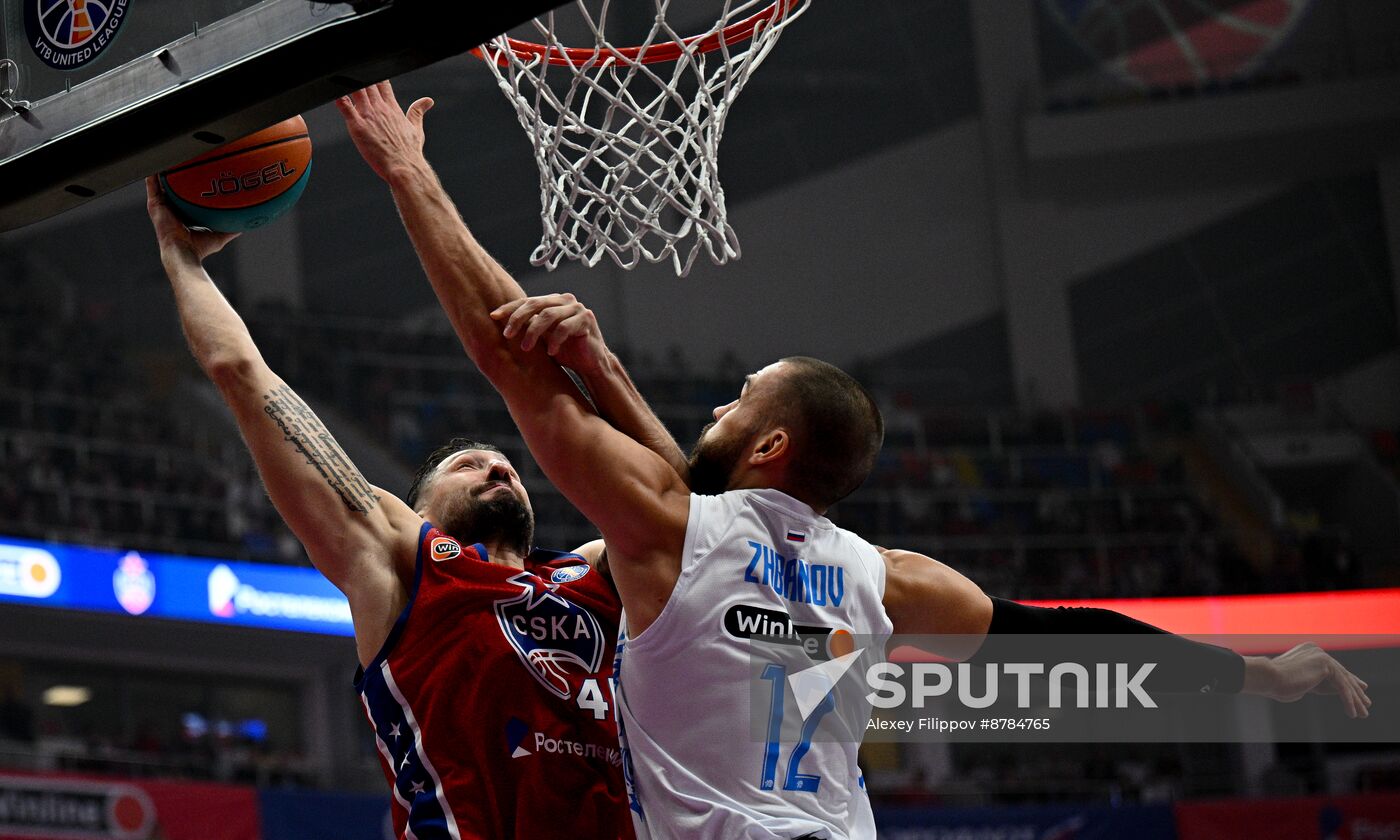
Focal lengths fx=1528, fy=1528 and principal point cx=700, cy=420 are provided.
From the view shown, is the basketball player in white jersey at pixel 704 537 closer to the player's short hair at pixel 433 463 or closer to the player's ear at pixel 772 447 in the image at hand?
the player's ear at pixel 772 447

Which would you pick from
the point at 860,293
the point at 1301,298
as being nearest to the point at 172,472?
the point at 860,293

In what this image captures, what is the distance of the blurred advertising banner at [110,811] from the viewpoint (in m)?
10.3

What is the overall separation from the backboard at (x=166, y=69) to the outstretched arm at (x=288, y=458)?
26cm

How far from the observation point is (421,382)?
17.3 m

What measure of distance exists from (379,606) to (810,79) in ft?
57.9

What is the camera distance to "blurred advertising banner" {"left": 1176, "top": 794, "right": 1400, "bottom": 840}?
11617 millimetres

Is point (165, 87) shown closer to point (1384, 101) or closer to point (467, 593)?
point (467, 593)

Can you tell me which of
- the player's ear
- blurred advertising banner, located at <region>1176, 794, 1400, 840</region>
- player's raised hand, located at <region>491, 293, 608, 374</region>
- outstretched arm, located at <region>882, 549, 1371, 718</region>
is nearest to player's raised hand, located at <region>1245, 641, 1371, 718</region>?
outstretched arm, located at <region>882, 549, 1371, 718</region>

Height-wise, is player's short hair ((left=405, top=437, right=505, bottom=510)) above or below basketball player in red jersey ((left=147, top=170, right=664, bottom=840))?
above

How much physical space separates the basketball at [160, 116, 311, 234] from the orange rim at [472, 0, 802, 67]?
970 mm

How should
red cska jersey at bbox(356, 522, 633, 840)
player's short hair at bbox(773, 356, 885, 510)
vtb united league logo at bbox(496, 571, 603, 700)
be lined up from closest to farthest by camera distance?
1. player's short hair at bbox(773, 356, 885, 510)
2. red cska jersey at bbox(356, 522, 633, 840)
3. vtb united league logo at bbox(496, 571, 603, 700)

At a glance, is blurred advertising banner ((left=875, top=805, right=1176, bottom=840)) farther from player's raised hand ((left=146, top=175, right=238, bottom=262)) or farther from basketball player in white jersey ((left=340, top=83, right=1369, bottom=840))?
player's raised hand ((left=146, top=175, right=238, bottom=262))

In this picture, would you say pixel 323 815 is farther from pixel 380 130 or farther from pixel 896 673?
pixel 380 130

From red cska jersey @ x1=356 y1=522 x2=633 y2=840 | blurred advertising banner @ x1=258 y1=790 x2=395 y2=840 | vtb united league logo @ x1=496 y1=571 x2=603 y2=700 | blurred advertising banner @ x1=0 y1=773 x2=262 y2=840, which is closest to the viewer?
red cska jersey @ x1=356 y1=522 x2=633 y2=840
